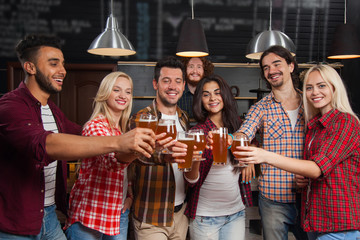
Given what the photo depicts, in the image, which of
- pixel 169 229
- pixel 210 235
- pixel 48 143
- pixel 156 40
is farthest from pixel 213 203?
pixel 156 40

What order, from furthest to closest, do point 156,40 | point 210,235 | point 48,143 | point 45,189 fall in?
point 156,40 → point 210,235 → point 45,189 → point 48,143

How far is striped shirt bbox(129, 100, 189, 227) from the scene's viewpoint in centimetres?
200

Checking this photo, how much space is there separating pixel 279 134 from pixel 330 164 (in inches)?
22.1

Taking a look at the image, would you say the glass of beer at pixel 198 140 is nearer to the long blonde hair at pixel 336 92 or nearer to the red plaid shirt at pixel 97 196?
the red plaid shirt at pixel 97 196

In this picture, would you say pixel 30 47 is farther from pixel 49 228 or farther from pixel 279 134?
pixel 279 134

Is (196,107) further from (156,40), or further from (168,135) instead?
(156,40)

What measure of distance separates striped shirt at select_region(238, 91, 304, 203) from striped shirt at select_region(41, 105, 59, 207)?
1.18m

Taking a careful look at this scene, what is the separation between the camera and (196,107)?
2.21 meters

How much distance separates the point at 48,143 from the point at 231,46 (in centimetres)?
527

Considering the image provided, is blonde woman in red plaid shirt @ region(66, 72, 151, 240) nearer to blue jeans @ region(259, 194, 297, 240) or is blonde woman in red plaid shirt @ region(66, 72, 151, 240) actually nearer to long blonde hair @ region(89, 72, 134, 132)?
long blonde hair @ region(89, 72, 134, 132)

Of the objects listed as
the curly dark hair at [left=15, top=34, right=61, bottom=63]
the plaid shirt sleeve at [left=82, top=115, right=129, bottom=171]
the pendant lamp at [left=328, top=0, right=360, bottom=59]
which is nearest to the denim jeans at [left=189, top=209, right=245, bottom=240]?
the plaid shirt sleeve at [left=82, top=115, right=129, bottom=171]

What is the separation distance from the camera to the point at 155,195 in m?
2.03

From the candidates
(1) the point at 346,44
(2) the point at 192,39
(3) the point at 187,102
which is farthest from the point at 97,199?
(1) the point at 346,44

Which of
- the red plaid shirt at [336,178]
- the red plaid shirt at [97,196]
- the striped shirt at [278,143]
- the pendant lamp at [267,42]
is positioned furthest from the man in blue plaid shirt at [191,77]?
the red plaid shirt at [336,178]
